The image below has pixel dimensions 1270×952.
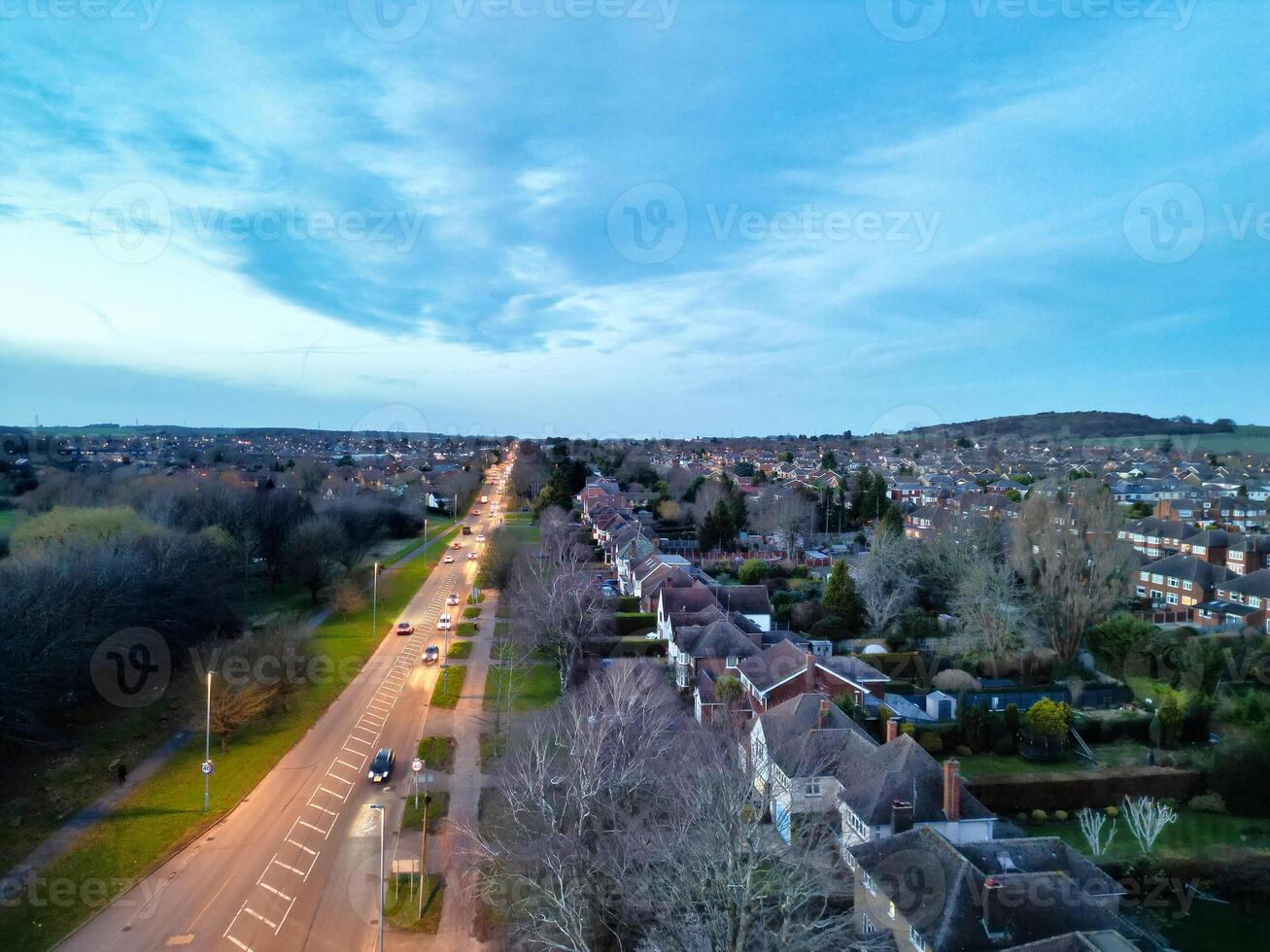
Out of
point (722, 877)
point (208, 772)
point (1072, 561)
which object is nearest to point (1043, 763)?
point (1072, 561)

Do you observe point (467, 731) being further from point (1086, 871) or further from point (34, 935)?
point (1086, 871)

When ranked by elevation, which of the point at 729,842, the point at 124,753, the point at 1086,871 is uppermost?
the point at 729,842

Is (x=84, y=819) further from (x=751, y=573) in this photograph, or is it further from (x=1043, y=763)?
(x=751, y=573)

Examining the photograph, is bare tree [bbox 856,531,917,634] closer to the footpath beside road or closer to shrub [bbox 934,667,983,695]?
shrub [bbox 934,667,983,695]

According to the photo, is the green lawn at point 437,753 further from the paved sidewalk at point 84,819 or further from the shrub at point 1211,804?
the shrub at point 1211,804

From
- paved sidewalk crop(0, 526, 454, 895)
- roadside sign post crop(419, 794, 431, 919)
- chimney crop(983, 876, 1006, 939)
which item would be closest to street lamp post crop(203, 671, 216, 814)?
paved sidewalk crop(0, 526, 454, 895)

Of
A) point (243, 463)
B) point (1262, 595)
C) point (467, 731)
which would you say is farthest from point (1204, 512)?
point (243, 463)

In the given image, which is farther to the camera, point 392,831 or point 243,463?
point 243,463
